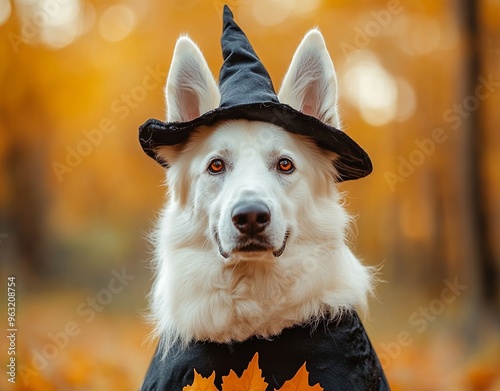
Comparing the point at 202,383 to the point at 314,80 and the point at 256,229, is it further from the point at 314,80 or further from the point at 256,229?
the point at 314,80

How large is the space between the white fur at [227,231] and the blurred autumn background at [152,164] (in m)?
2.22

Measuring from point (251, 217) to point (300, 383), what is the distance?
84 cm

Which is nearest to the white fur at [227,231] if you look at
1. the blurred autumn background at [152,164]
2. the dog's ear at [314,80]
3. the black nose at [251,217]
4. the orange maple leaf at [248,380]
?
the dog's ear at [314,80]

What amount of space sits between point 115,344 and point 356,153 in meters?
6.55

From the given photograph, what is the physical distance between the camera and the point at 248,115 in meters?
3.36

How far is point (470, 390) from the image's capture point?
264 inches

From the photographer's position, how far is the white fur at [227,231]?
11.0 ft

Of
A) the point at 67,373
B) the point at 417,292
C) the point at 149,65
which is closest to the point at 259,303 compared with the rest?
the point at 67,373

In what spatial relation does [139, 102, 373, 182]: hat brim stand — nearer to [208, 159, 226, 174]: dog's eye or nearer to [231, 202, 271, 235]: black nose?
[208, 159, 226, 174]: dog's eye

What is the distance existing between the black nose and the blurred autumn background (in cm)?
281

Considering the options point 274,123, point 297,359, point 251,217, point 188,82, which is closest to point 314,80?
point 274,123

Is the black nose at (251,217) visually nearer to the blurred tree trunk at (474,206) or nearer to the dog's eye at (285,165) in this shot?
the dog's eye at (285,165)

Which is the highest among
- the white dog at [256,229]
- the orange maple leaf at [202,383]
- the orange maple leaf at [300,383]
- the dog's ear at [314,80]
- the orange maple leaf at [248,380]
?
the dog's ear at [314,80]

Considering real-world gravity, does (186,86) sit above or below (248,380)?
above
